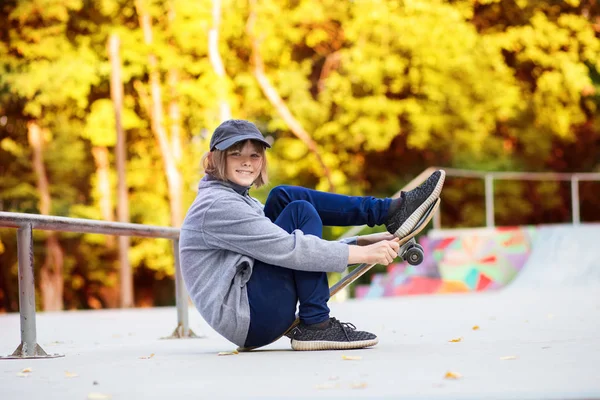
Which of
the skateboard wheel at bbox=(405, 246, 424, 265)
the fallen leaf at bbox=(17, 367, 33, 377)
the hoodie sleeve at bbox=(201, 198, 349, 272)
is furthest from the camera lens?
the skateboard wheel at bbox=(405, 246, 424, 265)

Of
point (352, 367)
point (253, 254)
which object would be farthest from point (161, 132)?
point (352, 367)

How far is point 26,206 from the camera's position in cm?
2344

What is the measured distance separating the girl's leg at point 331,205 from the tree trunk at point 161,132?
56.3 feet

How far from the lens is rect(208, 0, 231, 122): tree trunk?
67.8 ft

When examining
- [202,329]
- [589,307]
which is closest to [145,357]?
[202,329]

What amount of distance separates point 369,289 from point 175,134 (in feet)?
30.1

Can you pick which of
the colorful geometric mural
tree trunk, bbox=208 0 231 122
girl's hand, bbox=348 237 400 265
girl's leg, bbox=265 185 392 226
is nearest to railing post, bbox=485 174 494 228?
the colorful geometric mural

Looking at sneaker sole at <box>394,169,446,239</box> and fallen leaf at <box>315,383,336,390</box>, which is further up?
sneaker sole at <box>394,169,446,239</box>

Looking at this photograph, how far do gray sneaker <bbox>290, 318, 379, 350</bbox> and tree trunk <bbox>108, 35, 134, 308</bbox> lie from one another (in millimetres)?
17313

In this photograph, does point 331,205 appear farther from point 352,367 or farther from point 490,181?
point 490,181

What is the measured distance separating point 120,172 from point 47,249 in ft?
10.8

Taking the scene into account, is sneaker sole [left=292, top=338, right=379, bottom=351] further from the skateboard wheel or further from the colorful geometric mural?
the colorful geometric mural

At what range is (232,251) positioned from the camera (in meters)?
4.48

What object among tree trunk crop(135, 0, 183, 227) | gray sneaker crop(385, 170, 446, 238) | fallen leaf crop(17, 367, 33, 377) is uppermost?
tree trunk crop(135, 0, 183, 227)
